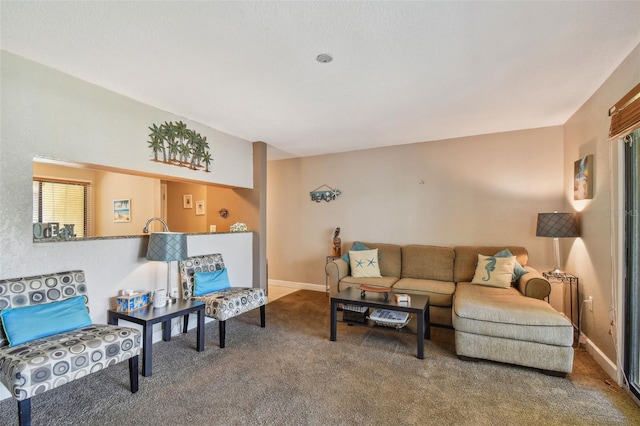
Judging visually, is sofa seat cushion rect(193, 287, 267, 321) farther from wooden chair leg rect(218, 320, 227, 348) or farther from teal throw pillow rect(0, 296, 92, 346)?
teal throw pillow rect(0, 296, 92, 346)

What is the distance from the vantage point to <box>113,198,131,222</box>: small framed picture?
17.6ft

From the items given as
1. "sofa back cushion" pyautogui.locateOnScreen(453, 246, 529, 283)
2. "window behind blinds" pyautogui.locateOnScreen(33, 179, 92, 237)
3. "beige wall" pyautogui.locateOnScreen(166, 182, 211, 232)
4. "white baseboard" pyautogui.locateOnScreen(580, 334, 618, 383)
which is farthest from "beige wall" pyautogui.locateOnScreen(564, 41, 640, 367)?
"window behind blinds" pyautogui.locateOnScreen(33, 179, 92, 237)

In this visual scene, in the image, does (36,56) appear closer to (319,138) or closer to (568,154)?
(319,138)

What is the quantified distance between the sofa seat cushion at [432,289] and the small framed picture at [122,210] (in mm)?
4821

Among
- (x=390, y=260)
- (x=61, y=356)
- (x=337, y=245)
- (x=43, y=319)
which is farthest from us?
(x=337, y=245)

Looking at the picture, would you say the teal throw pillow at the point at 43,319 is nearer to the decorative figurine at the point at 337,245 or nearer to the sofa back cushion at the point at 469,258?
the decorative figurine at the point at 337,245

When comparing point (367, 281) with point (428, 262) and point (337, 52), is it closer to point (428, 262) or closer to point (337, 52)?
point (428, 262)

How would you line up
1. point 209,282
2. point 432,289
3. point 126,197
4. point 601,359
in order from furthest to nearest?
point 126,197 → point 432,289 → point 209,282 → point 601,359

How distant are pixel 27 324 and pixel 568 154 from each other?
5.37 meters

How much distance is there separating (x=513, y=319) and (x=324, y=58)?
102 inches

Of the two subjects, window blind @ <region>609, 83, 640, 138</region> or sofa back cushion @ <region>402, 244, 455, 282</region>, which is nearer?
window blind @ <region>609, 83, 640, 138</region>

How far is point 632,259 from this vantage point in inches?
86.6

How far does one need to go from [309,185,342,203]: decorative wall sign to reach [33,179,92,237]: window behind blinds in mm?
4267

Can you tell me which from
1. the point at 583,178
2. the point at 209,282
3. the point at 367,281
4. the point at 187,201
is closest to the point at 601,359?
the point at 583,178
